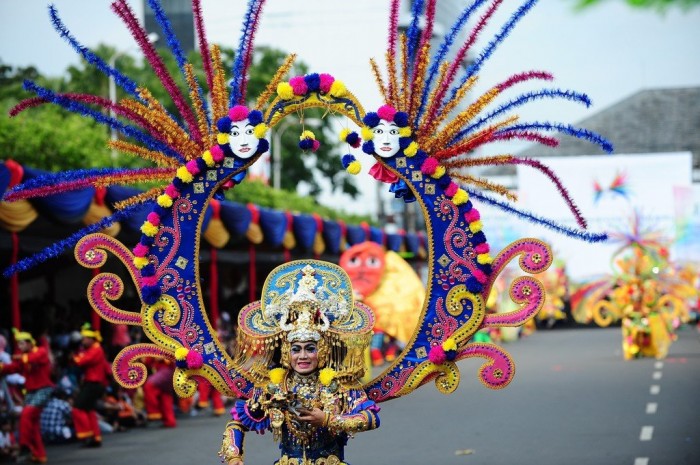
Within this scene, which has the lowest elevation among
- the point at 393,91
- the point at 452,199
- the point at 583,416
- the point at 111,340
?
the point at 583,416

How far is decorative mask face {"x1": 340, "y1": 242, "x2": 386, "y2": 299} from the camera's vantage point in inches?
851

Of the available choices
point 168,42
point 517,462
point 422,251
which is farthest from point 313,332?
point 422,251

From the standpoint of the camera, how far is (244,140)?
779 cm

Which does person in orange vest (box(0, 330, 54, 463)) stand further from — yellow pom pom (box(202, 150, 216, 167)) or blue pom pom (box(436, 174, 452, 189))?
blue pom pom (box(436, 174, 452, 189))

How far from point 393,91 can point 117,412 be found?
9.85 m

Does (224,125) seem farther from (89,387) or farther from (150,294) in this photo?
(89,387)

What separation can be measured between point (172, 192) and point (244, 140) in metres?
0.55

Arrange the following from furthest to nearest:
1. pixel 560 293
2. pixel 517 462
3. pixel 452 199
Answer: pixel 560 293 → pixel 517 462 → pixel 452 199

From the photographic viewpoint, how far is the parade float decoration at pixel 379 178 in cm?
768

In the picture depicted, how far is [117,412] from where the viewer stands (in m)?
16.7

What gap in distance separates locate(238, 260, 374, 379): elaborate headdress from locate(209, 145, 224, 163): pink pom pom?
775 mm

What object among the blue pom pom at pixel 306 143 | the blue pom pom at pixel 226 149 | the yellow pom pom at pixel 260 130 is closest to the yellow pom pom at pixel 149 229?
the blue pom pom at pixel 226 149

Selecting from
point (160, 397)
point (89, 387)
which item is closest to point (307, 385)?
point (89, 387)

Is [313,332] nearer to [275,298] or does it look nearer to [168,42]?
[275,298]
